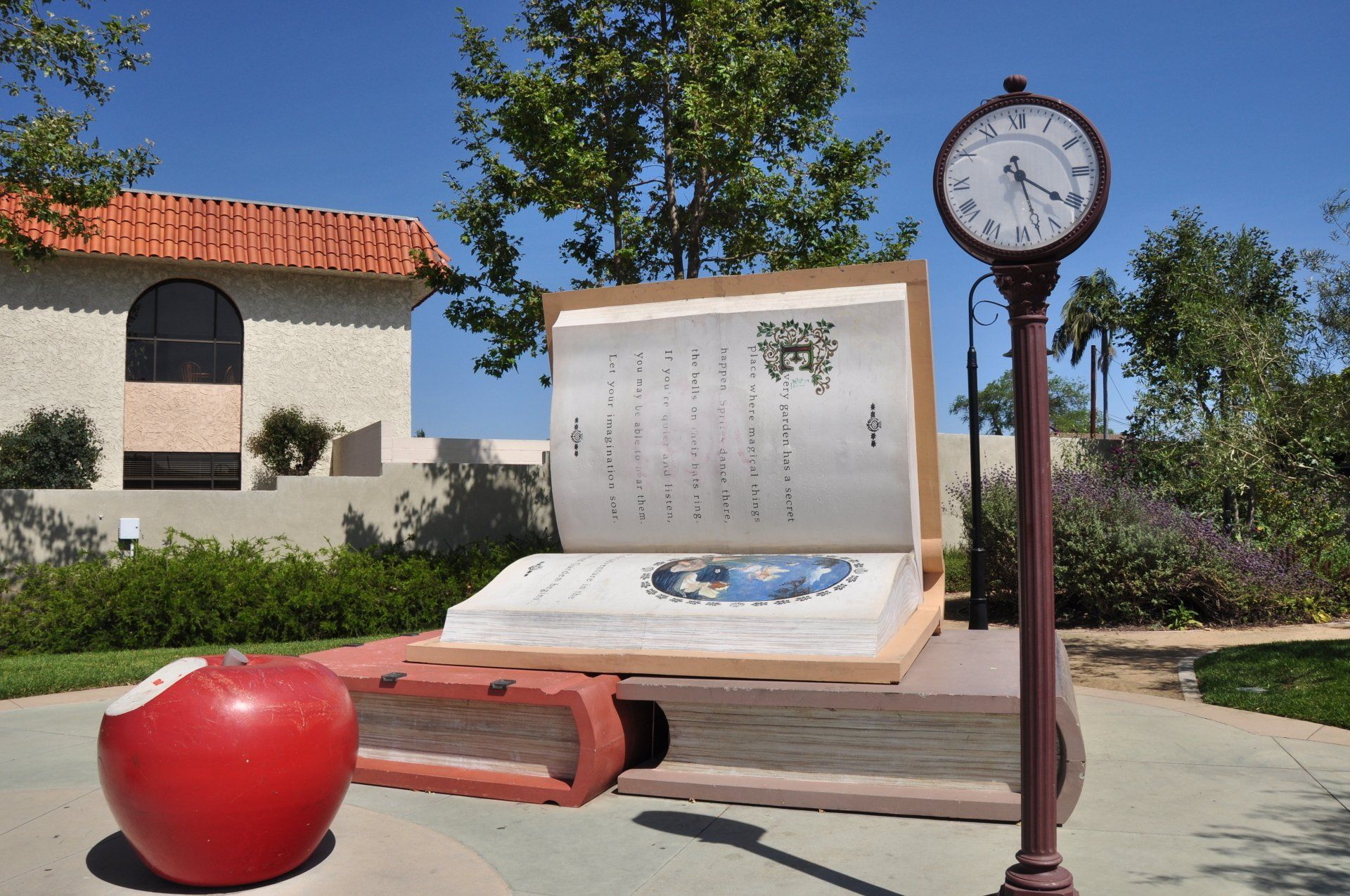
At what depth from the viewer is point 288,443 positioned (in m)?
21.4

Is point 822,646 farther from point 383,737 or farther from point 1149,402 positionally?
point 1149,402

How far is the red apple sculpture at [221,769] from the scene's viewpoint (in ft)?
13.4

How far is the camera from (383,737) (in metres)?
6.11

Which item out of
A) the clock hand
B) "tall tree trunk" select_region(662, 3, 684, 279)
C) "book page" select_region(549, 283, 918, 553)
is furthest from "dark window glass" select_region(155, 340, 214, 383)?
the clock hand

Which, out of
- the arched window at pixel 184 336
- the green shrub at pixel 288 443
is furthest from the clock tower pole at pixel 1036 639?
the arched window at pixel 184 336

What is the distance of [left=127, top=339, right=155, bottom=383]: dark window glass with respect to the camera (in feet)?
70.0

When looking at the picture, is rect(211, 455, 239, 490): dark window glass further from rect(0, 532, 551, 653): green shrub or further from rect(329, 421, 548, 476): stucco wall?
rect(0, 532, 551, 653): green shrub

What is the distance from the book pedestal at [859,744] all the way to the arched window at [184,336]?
61.7ft

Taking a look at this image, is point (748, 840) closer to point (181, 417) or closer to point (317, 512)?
point (317, 512)

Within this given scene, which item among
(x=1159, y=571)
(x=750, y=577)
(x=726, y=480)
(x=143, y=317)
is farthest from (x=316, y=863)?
(x=143, y=317)

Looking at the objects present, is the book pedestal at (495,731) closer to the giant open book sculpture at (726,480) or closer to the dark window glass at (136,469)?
the giant open book sculpture at (726,480)

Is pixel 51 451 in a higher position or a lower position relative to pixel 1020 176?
lower

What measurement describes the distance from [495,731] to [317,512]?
1015 cm

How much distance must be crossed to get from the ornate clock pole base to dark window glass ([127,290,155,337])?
21.2 meters
